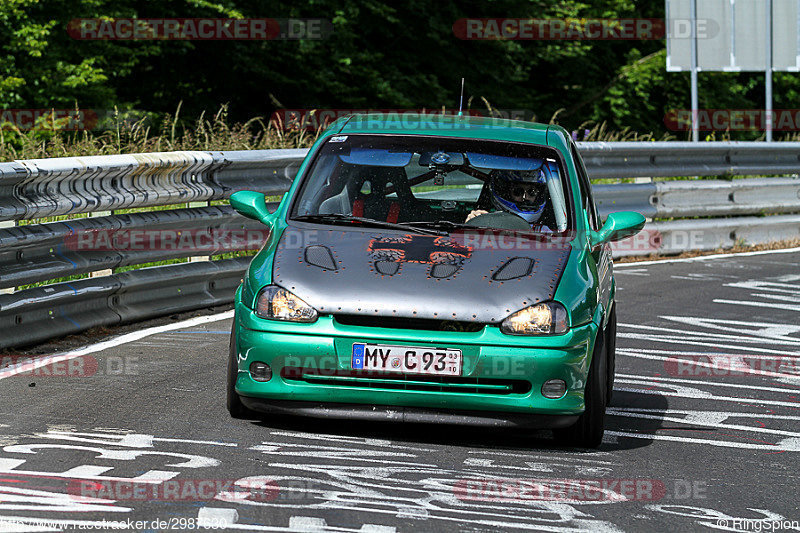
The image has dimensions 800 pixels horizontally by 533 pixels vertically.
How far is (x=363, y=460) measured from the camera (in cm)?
576

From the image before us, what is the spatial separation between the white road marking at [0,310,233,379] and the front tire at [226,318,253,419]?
1716mm

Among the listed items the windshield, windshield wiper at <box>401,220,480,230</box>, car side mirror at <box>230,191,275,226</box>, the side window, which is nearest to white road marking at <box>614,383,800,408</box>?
the side window

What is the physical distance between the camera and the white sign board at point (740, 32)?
20891mm

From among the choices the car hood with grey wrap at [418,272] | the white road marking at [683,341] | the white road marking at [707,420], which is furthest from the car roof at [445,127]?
the white road marking at [683,341]

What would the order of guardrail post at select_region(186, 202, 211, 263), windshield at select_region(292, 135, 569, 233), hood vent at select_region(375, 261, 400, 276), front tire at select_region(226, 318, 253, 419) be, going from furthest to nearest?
guardrail post at select_region(186, 202, 211, 263), windshield at select_region(292, 135, 569, 233), front tire at select_region(226, 318, 253, 419), hood vent at select_region(375, 261, 400, 276)

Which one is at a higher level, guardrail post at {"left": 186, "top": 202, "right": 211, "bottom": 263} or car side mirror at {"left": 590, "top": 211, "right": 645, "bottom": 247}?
car side mirror at {"left": 590, "top": 211, "right": 645, "bottom": 247}

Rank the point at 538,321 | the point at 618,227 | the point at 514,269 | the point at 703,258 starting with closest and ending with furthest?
the point at 538,321 → the point at 514,269 → the point at 618,227 → the point at 703,258

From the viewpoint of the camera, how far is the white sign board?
20.9 metres

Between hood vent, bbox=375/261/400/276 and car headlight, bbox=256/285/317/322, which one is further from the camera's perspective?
hood vent, bbox=375/261/400/276

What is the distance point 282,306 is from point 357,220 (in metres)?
0.94

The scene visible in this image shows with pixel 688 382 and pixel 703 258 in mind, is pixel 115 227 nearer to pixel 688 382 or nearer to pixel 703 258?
pixel 688 382

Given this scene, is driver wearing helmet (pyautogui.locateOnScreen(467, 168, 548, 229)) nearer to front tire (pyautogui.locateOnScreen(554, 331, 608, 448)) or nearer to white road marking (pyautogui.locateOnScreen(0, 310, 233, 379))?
front tire (pyautogui.locateOnScreen(554, 331, 608, 448))

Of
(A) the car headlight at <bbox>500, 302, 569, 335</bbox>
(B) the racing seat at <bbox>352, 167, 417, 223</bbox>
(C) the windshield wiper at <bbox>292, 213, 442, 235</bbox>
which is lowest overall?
(A) the car headlight at <bbox>500, 302, 569, 335</bbox>

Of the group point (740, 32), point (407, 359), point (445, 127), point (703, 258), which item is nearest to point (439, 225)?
point (445, 127)
